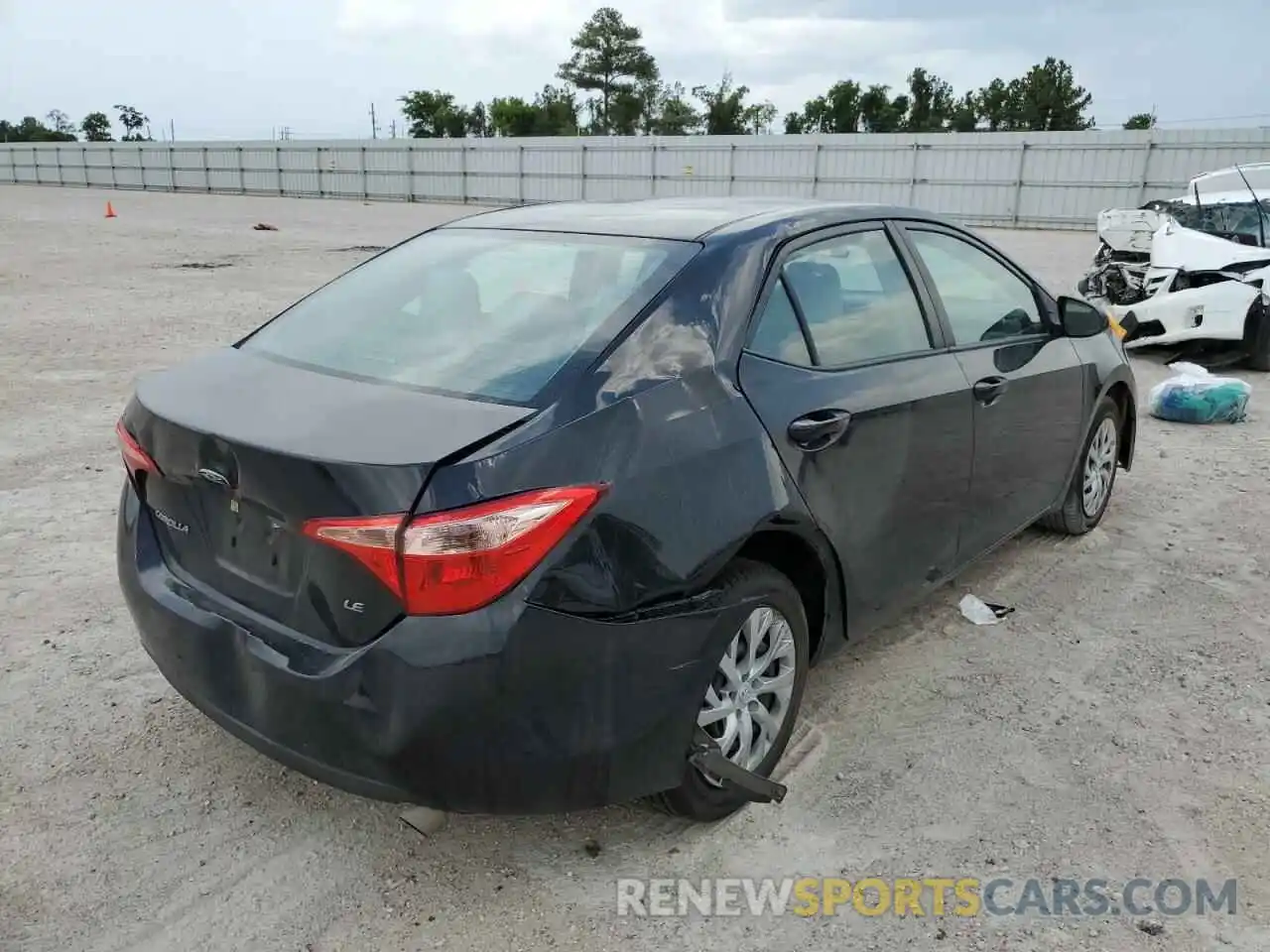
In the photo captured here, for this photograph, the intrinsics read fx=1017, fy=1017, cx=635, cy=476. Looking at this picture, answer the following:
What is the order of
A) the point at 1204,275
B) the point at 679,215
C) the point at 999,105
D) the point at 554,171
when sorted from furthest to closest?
the point at 999,105 < the point at 554,171 < the point at 1204,275 < the point at 679,215

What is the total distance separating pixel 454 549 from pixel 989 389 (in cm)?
230

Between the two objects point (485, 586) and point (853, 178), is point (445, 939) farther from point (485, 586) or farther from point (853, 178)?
point (853, 178)

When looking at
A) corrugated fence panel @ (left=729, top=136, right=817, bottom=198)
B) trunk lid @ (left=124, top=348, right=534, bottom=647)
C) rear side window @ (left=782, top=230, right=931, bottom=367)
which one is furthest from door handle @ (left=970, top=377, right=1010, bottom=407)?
corrugated fence panel @ (left=729, top=136, right=817, bottom=198)

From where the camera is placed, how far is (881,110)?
73.8 metres

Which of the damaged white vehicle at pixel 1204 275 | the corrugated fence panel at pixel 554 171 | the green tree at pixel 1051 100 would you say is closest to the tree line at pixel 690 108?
the green tree at pixel 1051 100

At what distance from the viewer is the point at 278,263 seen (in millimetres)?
17266

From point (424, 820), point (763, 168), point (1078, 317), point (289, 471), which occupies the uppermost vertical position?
point (763, 168)

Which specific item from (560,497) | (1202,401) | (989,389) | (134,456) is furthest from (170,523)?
(1202,401)

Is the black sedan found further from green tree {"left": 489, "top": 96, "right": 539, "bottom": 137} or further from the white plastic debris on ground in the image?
green tree {"left": 489, "top": 96, "right": 539, "bottom": 137}

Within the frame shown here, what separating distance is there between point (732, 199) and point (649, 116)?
83.0 metres

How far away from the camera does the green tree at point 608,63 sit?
83.0 meters

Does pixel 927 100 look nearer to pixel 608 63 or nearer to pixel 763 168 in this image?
pixel 608 63

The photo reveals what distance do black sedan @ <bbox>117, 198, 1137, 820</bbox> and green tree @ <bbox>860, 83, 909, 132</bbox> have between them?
7583 cm

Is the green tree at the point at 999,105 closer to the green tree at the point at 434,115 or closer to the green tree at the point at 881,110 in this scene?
the green tree at the point at 881,110
